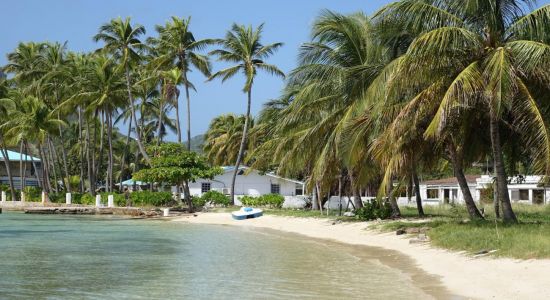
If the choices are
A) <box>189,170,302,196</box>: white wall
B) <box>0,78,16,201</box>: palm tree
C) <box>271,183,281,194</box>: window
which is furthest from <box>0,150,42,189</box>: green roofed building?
<box>271,183,281,194</box>: window

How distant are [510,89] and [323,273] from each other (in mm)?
6626

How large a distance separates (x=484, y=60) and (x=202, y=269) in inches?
366

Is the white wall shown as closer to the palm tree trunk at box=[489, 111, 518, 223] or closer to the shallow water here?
the shallow water

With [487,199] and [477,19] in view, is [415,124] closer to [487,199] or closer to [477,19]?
[477,19]

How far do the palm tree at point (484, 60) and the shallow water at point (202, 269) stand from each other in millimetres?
4528

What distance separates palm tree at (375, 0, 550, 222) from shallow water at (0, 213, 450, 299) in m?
4.53

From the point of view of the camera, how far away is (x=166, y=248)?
→ 20.5 metres

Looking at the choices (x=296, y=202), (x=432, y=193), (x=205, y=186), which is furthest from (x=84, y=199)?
(x=432, y=193)

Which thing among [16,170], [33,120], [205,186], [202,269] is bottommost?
[202,269]

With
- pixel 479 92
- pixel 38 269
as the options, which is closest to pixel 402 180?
pixel 479 92

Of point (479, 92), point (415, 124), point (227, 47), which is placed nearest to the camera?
point (479, 92)

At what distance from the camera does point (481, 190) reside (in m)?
46.9

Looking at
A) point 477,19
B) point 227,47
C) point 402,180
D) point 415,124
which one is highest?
point 227,47

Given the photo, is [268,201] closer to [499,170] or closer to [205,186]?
[205,186]
